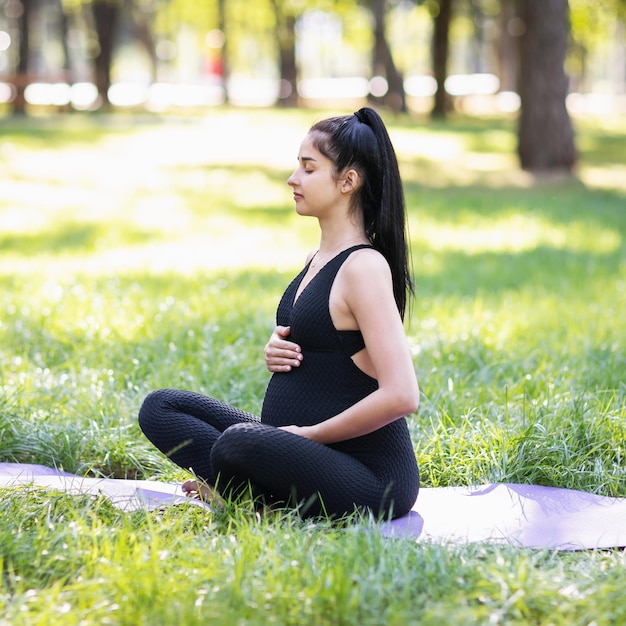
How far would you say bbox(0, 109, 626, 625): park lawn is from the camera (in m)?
2.65

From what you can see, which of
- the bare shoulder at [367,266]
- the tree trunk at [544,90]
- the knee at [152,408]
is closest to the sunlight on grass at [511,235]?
the tree trunk at [544,90]

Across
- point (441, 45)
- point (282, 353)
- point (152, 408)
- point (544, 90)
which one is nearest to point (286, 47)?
point (441, 45)

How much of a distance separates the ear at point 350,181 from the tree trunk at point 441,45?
28412mm

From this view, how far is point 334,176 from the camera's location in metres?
3.25

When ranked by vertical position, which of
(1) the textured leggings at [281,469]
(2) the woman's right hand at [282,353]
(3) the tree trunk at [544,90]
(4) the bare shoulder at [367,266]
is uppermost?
(3) the tree trunk at [544,90]

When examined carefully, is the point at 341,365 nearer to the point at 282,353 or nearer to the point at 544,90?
the point at 282,353

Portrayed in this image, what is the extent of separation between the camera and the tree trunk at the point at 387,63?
30837 mm

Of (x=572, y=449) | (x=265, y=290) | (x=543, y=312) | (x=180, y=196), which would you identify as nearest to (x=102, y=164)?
(x=180, y=196)

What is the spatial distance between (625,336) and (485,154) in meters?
14.6

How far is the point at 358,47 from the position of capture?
6375 centimetres

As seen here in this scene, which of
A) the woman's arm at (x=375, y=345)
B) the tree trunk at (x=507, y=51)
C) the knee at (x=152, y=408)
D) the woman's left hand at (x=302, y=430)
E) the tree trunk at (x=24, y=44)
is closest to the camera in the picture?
the woman's arm at (x=375, y=345)

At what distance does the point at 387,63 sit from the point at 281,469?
29.3m

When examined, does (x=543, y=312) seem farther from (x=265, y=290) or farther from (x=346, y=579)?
(x=346, y=579)

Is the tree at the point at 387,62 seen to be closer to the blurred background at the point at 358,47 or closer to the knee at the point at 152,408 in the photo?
the blurred background at the point at 358,47
